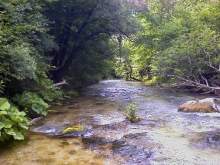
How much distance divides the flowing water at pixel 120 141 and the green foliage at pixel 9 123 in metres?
0.21

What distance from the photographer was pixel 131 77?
A: 30.3 m

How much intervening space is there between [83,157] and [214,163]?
2.48 metres

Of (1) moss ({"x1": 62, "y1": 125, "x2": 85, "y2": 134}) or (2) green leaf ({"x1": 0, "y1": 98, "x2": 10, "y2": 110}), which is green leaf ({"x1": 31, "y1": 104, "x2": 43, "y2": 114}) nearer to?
(1) moss ({"x1": 62, "y1": 125, "x2": 85, "y2": 134})

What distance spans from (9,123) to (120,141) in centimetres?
251

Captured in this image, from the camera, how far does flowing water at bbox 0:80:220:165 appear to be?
195 inches

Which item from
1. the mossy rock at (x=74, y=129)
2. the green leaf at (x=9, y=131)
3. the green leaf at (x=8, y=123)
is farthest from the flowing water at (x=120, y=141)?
the green leaf at (x=8, y=123)

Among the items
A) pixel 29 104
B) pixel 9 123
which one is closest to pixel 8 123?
pixel 9 123

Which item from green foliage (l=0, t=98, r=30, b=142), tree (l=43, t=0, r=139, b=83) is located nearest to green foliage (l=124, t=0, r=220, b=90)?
tree (l=43, t=0, r=139, b=83)

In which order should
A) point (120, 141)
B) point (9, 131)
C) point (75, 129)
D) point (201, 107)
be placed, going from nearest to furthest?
point (9, 131)
point (120, 141)
point (75, 129)
point (201, 107)

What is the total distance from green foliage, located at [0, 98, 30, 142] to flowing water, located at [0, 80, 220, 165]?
0.70 feet

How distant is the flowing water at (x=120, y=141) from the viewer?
4.96 m

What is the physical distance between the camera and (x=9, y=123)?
18.1 feet

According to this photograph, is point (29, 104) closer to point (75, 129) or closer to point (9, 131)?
point (75, 129)

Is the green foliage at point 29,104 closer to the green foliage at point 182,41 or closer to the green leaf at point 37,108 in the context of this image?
the green leaf at point 37,108
